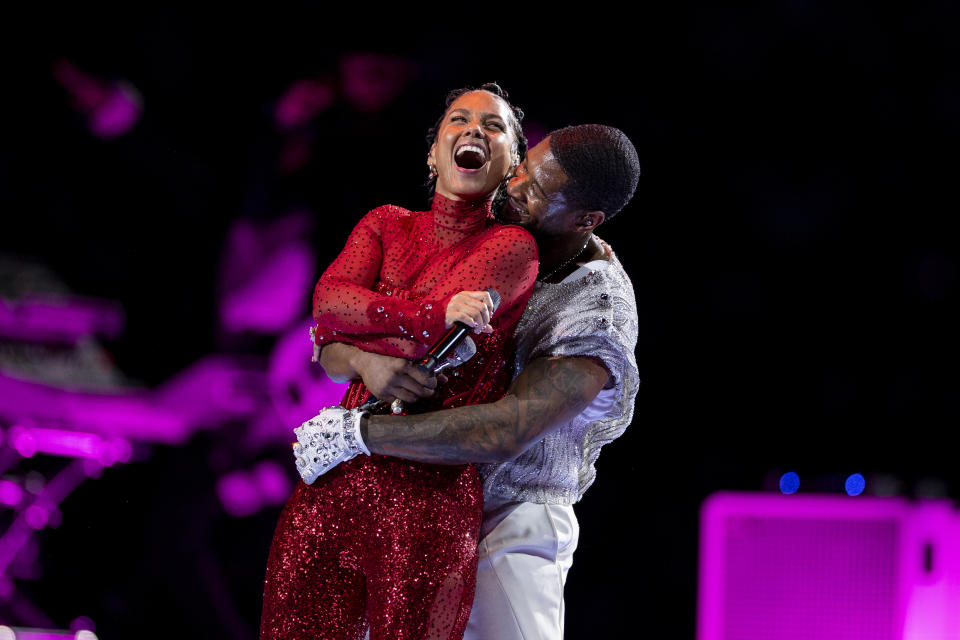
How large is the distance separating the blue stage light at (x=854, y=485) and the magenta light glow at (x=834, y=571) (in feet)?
0.32

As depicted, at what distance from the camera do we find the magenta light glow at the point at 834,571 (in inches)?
135

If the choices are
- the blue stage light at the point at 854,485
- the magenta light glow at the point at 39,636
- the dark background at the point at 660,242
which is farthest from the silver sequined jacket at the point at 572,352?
the dark background at the point at 660,242

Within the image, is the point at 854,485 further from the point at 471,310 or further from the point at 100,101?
the point at 100,101

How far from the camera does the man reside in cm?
176

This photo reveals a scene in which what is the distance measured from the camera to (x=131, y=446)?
4.93 m

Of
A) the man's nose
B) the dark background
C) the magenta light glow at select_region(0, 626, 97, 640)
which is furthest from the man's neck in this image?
the dark background

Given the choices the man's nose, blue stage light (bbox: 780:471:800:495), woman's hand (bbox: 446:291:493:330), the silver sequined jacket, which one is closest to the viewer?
woman's hand (bbox: 446:291:493:330)

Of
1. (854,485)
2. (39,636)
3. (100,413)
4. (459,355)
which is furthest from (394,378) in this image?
(100,413)

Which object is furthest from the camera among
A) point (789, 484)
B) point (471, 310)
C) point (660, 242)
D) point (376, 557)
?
point (660, 242)

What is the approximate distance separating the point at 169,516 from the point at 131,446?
385 millimetres

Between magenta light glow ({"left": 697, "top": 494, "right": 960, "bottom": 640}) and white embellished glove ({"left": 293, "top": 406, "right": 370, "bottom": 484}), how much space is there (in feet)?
7.03

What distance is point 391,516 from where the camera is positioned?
1.76m

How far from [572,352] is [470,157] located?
1.39 feet

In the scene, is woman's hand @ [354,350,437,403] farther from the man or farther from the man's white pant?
the man's white pant
